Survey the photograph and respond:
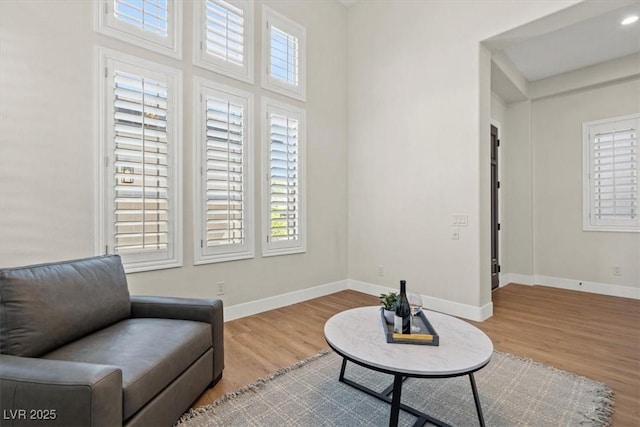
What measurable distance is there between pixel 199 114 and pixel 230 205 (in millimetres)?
970

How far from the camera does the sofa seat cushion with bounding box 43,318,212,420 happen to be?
1438 mm

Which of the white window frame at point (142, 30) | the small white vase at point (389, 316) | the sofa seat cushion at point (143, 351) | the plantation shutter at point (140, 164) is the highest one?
the white window frame at point (142, 30)

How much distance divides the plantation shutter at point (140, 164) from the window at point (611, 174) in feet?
18.7

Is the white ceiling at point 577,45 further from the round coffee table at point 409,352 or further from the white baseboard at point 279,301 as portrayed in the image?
the white baseboard at point 279,301

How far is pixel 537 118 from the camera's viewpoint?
518cm

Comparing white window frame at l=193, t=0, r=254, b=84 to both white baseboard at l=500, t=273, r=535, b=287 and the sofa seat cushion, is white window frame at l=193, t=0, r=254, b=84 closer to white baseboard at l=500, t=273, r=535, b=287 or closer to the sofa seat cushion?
the sofa seat cushion

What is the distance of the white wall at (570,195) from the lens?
4.40 meters

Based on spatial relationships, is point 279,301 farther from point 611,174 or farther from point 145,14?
point 611,174

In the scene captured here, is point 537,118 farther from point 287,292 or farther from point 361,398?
point 361,398

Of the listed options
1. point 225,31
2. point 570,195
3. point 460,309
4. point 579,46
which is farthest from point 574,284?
point 225,31

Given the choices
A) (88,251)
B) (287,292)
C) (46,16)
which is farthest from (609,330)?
(46,16)

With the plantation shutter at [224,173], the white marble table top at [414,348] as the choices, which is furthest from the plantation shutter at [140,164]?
the white marble table top at [414,348]

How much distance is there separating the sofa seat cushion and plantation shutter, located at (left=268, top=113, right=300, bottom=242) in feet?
6.38

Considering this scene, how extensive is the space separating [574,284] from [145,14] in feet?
21.2
